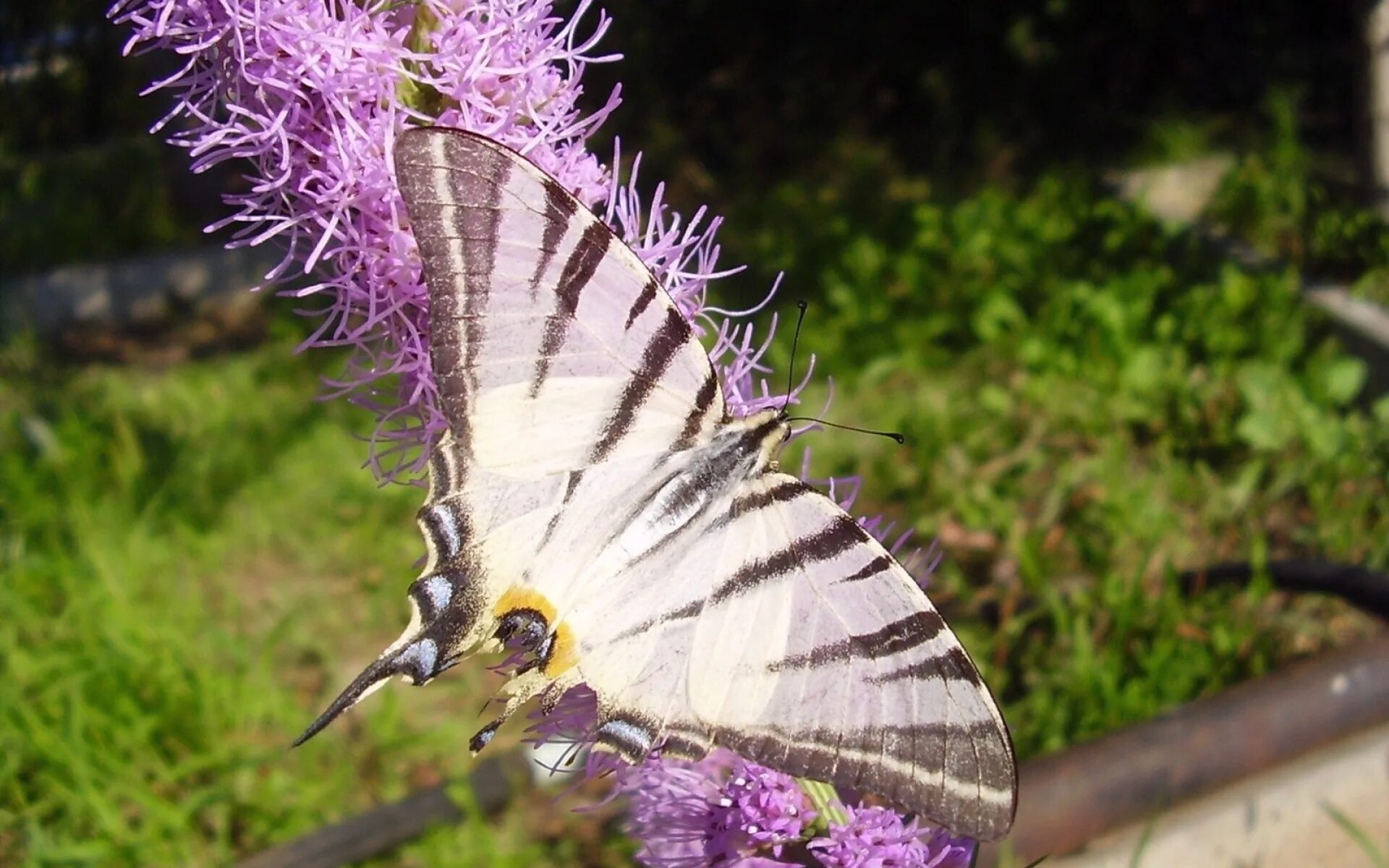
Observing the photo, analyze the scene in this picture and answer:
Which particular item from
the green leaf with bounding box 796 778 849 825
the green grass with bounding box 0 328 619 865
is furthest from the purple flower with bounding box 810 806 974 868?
the green grass with bounding box 0 328 619 865

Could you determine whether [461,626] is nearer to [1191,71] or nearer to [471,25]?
[471,25]

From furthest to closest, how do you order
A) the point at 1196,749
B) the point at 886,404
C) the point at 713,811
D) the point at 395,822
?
the point at 886,404 → the point at 395,822 → the point at 1196,749 → the point at 713,811

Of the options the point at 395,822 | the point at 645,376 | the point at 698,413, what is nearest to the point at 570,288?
the point at 645,376

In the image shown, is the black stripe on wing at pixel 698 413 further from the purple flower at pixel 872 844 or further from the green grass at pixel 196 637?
the green grass at pixel 196 637

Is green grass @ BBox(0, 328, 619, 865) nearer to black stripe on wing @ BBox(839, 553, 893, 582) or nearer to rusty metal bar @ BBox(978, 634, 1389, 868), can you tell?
rusty metal bar @ BBox(978, 634, 1389, 868)

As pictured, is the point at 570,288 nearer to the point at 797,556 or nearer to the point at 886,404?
the point at 797,556
